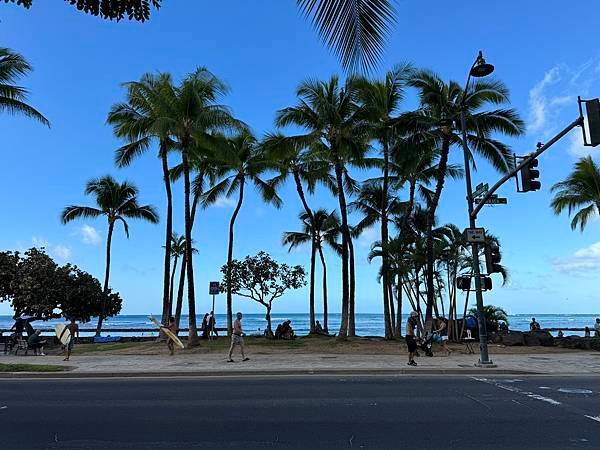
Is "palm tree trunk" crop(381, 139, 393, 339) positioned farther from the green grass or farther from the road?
the green grass

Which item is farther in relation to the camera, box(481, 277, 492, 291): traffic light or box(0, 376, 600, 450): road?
box(481, 277, 492, 291): traffic light

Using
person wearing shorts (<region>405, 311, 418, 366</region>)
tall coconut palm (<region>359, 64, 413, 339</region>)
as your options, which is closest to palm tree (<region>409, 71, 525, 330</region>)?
tall coconut palm (<region>359, 64, 413, 339</region>)

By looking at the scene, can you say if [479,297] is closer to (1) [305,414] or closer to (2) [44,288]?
(1) [305,414]

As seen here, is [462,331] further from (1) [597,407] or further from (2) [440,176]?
(1) [597,407]

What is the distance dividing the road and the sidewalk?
176 cm

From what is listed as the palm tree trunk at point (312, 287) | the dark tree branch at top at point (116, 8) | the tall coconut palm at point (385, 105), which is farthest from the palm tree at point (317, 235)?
the dark tree branch at top at point (116, 8)

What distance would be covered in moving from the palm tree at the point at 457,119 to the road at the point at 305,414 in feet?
41.9

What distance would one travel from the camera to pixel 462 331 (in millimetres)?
26047

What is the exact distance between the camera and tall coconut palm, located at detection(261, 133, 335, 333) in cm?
2559

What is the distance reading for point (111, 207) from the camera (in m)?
35.3

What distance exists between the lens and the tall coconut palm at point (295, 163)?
25594 mm

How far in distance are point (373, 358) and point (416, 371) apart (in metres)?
4.06

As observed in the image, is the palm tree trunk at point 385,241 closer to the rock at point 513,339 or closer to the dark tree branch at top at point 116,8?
the rock at point 513,339

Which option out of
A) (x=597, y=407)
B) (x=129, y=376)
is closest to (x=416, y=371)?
(x=597, y=407)
